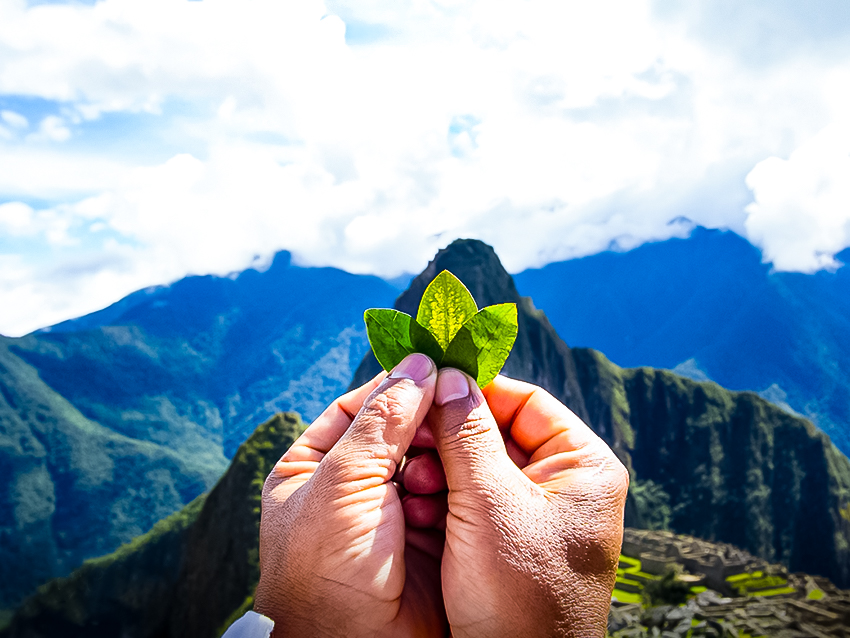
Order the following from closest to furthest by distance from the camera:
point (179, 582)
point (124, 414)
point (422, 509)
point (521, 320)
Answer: point (422, 509) → point (179, 582) → point (521, 320) → point (124, 414)

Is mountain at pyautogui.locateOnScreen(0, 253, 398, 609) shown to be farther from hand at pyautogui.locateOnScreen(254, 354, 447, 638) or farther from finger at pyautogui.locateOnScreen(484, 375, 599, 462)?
finger at pyautogui.locateOnScreen(484, 375, 599, 462)

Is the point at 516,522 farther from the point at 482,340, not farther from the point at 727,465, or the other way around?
the point at 727,465

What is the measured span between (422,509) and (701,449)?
388 feet

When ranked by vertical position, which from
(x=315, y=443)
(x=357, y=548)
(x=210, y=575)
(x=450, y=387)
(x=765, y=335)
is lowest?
(x=357, y=548)

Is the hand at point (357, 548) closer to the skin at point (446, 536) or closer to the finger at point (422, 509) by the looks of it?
the skin at point (446, 536)

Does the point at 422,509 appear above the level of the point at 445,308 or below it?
below

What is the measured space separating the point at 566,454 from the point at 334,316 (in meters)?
199

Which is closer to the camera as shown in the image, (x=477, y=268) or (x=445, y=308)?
(x=445, y=308)

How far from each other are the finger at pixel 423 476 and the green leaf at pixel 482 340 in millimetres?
501

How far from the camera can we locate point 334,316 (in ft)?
651

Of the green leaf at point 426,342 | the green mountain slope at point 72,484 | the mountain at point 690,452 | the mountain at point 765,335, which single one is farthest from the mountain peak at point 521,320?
the mountain at point 765,335

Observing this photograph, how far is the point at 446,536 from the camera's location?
234 centimetres

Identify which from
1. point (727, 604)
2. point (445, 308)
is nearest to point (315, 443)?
point (445, 308)

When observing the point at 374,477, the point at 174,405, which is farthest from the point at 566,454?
the point at 174,405
